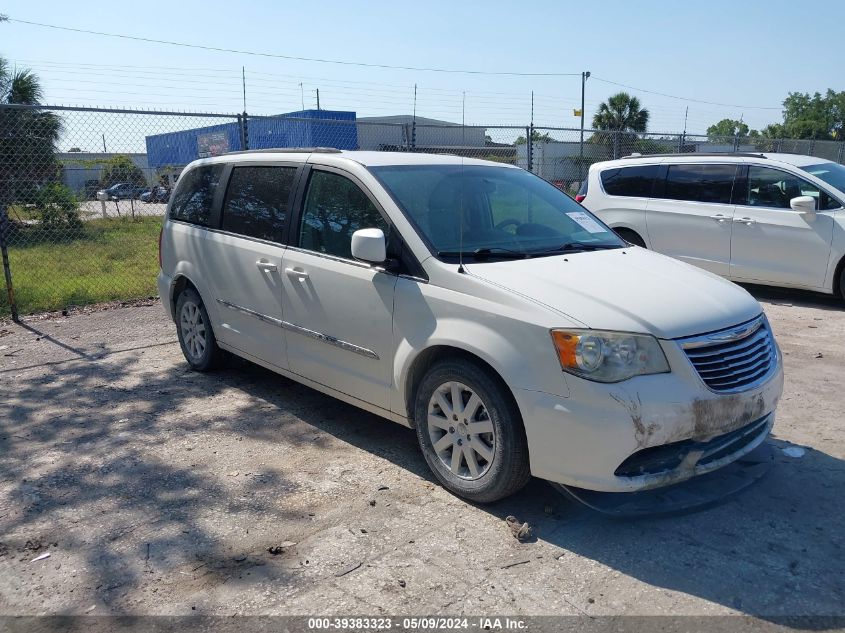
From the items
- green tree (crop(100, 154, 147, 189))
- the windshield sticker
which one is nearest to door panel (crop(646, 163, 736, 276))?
the windshield sticker

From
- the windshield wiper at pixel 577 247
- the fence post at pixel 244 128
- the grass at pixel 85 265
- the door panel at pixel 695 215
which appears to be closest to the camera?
the windshield wiper at pixel 577 247

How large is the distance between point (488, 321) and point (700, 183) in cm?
668

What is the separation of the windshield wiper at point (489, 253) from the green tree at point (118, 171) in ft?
21.4

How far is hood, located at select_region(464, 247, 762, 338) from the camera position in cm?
350

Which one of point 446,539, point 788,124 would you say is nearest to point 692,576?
point 446,539

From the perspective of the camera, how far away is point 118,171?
9211mm

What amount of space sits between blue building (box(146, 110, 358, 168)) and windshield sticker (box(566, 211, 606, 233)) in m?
5.02

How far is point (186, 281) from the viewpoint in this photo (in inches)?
245

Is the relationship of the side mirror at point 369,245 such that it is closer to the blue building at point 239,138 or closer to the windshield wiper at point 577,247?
the windshield wiper at point 577,247

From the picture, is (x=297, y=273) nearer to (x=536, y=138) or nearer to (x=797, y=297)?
(x=797, y=297)

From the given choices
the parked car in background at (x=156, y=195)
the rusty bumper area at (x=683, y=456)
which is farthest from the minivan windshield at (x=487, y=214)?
the parked car in background at (x=156, y=195)

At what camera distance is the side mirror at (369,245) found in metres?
4.02

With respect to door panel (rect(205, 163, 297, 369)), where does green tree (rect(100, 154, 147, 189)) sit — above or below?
above

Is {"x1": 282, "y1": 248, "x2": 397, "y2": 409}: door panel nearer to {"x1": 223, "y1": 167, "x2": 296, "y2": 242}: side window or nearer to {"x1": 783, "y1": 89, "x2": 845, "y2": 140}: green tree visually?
{"x1": 223, "y1": 167, "x2": 296, "y2": 242}: side window
